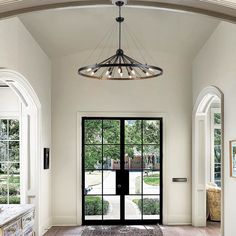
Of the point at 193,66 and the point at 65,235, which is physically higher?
the point at 193,66

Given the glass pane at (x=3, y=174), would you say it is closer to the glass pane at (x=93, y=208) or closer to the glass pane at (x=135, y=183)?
the glass pane at (x=93, y=208)

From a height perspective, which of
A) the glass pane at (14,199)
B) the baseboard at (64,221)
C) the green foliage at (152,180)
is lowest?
the baseboard at (64,221)

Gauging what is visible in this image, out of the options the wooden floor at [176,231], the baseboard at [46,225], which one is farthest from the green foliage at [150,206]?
the baseboard at [46,225]

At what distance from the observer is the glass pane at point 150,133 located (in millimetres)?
9008

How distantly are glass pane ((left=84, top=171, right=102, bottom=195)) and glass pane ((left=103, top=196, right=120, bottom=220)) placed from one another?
0.84 feet

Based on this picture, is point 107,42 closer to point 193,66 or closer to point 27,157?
point 193,66

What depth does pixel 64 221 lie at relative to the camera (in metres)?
8.77

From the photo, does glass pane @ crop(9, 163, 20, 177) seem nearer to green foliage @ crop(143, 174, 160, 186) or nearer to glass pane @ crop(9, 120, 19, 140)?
glass pane @ crop(9, 120, 19, 140)

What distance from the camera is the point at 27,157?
746 centimetres

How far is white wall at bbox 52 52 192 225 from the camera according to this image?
8.85m

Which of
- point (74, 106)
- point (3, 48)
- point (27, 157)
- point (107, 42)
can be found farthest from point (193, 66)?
point (3, 48)

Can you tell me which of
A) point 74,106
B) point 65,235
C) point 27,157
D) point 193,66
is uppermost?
point 193,66

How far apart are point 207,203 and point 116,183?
2.21m

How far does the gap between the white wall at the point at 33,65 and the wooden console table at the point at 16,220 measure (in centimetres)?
192
